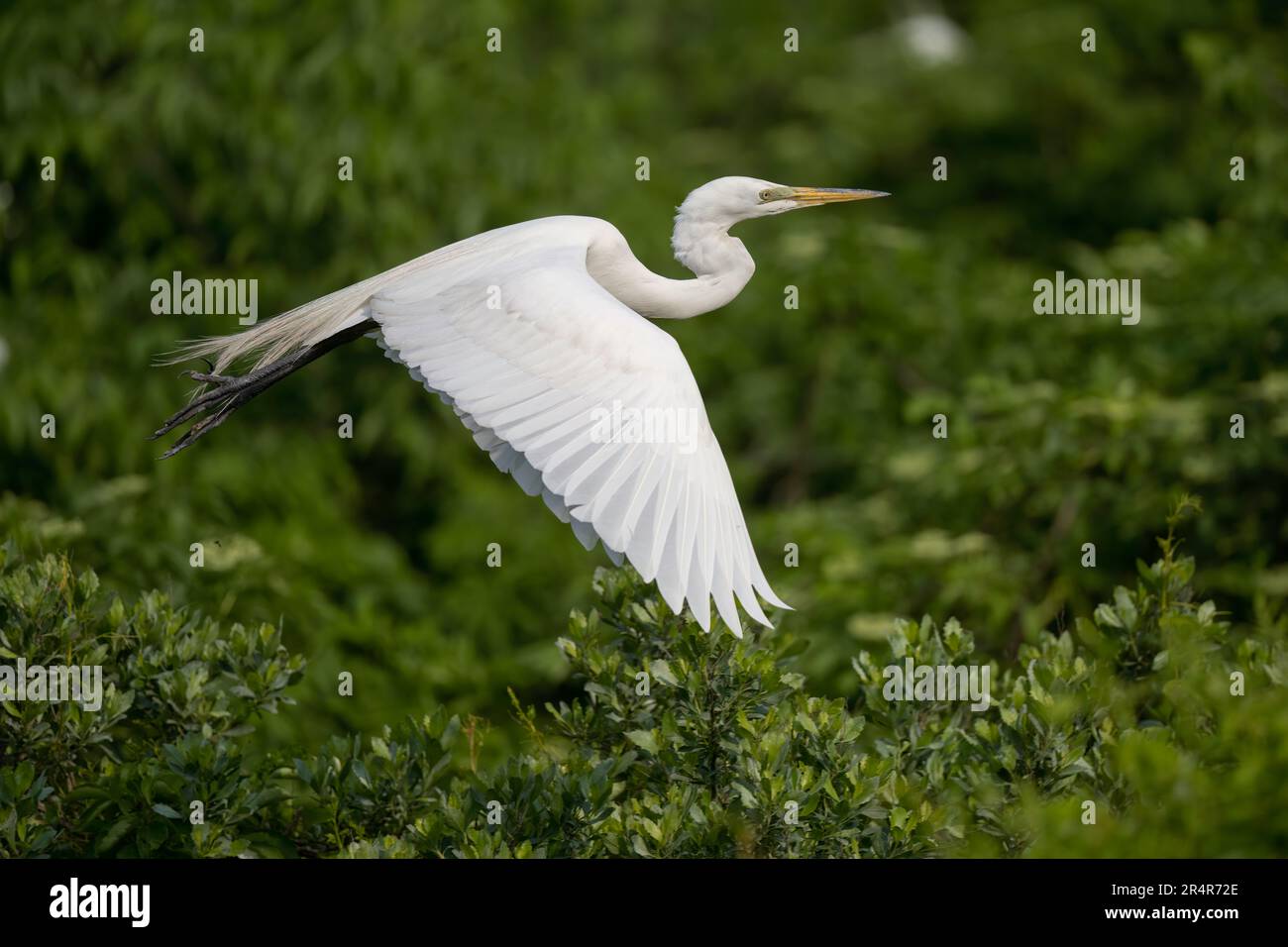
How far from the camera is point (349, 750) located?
3520mm

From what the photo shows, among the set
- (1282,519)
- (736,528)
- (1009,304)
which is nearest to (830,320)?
(1009,304)

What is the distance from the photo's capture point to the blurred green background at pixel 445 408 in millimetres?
5832

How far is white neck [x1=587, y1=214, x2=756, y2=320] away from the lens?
436 centimetres

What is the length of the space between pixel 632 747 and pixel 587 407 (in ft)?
2.50

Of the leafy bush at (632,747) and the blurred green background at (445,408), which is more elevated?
the blurred green background at (445,408)

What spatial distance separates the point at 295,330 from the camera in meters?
4.19

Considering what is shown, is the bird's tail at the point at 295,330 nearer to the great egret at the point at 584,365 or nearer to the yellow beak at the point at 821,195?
the great egret at the point at 584,365

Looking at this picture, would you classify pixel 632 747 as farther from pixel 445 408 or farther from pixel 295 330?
pixel 445 408

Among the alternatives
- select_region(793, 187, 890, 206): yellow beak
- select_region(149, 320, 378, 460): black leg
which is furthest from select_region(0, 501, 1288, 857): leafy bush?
select_region(793, 187, 890, 206): yellow beak

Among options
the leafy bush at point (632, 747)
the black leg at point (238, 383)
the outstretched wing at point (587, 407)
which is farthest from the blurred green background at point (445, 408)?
the outstretched wing at point (587, 407)

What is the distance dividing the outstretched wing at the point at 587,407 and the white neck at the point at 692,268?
38 centimetres

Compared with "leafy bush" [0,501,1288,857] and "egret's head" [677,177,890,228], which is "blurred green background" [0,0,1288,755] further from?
"egret's head" [677,177,890,228]

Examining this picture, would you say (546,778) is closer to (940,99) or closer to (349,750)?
(349,750)
